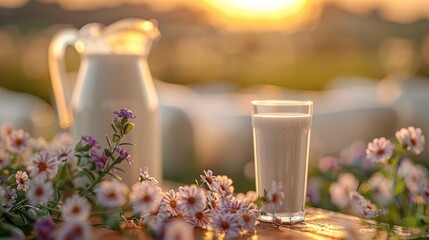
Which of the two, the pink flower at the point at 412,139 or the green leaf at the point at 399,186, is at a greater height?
the pink flower at the point at 412,139

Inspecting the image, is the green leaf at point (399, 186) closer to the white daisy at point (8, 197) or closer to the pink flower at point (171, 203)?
the pink flower at point (171, 203)

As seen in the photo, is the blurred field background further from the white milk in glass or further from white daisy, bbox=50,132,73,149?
the white milk in glass

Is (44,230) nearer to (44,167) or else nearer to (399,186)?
(44,167)

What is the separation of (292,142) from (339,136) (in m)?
3.68

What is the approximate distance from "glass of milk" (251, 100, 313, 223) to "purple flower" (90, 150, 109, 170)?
264 mm

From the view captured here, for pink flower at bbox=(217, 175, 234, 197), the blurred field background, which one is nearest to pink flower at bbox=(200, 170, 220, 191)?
pink flower at bbox=(217, 175, 234, 197)

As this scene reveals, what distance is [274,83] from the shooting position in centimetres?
994

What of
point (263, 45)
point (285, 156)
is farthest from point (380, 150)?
point (263, 45)

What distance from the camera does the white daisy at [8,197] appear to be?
3.42ft

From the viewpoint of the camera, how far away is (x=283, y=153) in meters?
1.17

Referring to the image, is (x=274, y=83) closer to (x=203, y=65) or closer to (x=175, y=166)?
(x=203, y=65)

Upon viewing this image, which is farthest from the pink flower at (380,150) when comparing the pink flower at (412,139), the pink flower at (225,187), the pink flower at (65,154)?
the pink flower at (65,154)

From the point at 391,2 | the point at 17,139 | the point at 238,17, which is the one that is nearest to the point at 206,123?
the point at 17,139

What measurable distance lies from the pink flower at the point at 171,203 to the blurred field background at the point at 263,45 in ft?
28.1
